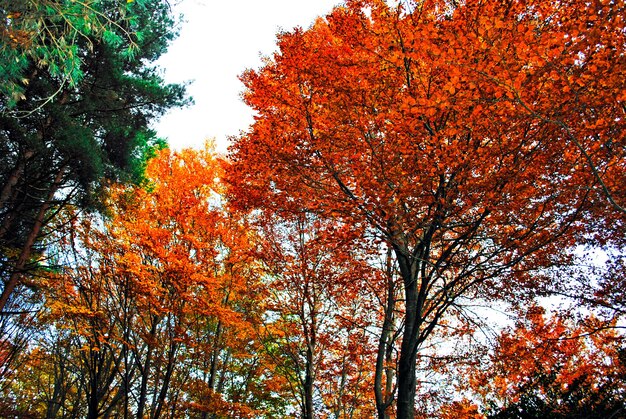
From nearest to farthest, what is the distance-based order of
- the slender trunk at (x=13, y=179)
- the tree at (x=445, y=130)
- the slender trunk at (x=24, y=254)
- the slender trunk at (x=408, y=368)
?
the tree at (x=445, y=130) < the slender trunk at (x=408, y=368) < the slender trunk at (x=13, y=179) < the slender trunk at (x=24, y=254)

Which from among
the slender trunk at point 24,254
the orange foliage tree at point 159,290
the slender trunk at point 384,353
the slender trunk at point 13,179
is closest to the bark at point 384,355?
the slender trunk at point 384,353

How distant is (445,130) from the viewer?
15.1ft

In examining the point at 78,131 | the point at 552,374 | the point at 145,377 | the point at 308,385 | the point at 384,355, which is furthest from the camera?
the point at 552,374

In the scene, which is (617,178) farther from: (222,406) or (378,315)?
(222,406)

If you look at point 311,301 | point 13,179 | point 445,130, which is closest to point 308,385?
point 311,301

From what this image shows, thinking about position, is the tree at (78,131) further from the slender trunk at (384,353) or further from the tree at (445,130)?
the slender trunk at (384,353)

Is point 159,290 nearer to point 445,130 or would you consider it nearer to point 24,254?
point 24,254

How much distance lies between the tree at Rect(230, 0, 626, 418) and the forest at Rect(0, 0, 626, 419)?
0.04 m

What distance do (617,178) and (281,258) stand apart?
6692 millimetres

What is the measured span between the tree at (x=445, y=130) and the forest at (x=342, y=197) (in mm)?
36

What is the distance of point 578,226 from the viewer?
543 cm

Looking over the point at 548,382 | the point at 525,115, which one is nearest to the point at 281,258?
the point at 525,115

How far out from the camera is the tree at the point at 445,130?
12.7 feet

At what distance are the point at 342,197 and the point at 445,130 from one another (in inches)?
71.6
